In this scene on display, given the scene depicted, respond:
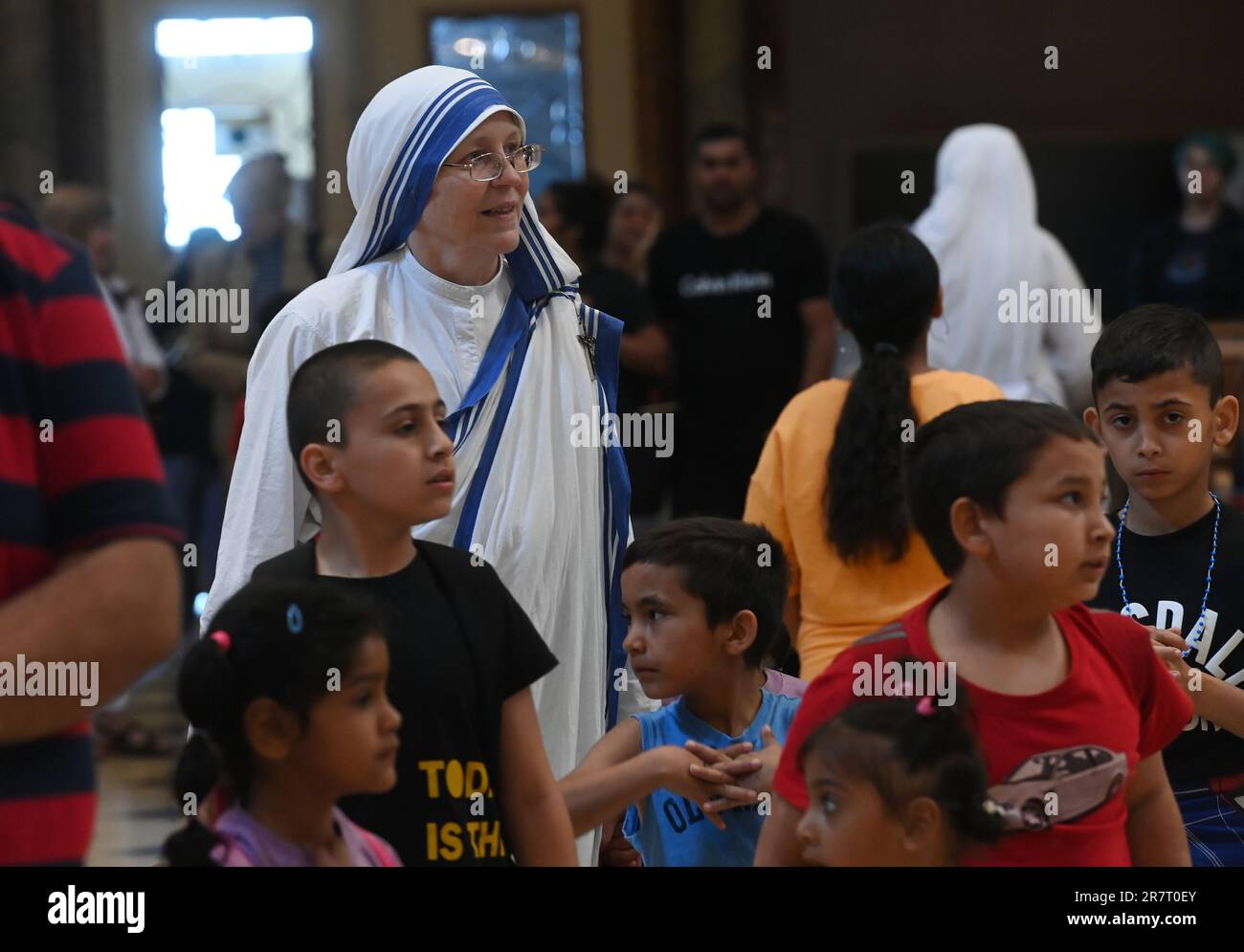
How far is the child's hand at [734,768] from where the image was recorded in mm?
2301

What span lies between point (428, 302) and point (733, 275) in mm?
2911

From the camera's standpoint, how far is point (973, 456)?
213 centimetres

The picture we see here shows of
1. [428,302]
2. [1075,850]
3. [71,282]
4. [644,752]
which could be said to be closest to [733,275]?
[428,302]

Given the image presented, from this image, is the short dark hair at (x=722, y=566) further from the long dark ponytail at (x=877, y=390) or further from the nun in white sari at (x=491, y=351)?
the long dark ponytail at (x=877, y=390)

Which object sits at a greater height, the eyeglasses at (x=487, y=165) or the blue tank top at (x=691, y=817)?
the eyeglasses at (x=487, y=165)

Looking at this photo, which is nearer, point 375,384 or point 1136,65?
point 375,384

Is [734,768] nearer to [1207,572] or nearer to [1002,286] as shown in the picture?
[1207,572]

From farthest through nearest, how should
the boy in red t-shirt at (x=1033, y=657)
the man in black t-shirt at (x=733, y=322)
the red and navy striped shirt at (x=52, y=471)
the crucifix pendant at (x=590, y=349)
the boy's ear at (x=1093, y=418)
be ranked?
1. the man in black t-shirt at (x=733, y=322)
2. the crucifix pendant at (x=590, y=349)
3. the boy's ear at (x=1093, y=418)
4. the boy in red t-shirt at (x=1033, y=657)
5. the red and navy striped shirt at (x=52, y=471)

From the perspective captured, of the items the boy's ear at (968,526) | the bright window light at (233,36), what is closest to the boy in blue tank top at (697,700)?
the boy's ear at (968,526)

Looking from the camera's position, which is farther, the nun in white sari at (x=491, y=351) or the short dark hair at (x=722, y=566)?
the nun in white sari at (x=491, y=351)

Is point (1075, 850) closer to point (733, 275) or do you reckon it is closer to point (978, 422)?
point (978, 422)

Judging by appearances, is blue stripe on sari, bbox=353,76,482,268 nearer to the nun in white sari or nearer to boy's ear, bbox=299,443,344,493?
the nun in white sari

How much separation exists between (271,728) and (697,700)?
844 millimetres
